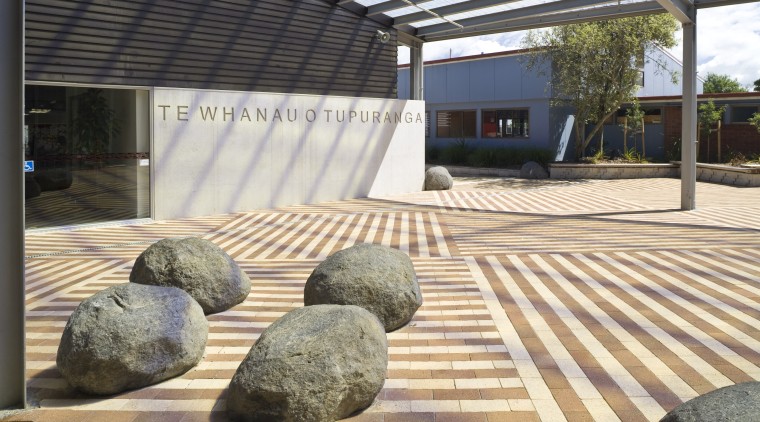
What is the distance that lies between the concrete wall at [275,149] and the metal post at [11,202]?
858 cm

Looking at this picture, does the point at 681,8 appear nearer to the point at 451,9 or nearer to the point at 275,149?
the point at 451,9

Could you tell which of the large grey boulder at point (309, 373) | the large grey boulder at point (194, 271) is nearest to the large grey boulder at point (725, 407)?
the large grey boulder at point (309, 373)

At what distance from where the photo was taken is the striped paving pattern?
4.06m

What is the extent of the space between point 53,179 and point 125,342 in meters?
7.72

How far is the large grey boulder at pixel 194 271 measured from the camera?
5738 mm

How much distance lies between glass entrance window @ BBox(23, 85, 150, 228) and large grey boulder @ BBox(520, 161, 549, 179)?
14.2m

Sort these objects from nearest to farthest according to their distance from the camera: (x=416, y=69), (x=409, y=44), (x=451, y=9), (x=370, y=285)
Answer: (x=370, y=285)
(x=451, y=9)
(x=409, y=44)
(x=416, y=69)

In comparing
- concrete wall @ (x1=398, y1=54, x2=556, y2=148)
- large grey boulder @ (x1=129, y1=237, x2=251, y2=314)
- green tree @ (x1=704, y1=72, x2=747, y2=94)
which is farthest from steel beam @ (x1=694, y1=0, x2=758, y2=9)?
green tree @ (x1=704, y1=72, x2=747, y2=94)

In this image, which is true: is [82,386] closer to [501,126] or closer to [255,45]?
[255,45]

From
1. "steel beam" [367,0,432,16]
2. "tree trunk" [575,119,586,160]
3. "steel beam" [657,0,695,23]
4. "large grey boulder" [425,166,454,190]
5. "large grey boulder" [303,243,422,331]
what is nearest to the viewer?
"large grey boulder" [303,243,422,331]

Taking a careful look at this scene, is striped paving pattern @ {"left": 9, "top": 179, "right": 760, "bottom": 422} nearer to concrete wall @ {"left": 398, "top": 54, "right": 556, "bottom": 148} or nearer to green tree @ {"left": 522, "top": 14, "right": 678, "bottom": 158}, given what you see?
green tree @ {"left": 522, "top": 14, "right": 678, "bottom": 158}

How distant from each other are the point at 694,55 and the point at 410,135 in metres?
6.89

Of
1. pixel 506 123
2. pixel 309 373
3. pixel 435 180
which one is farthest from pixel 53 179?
pixel 506 123

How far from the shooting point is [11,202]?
3.79 metres
